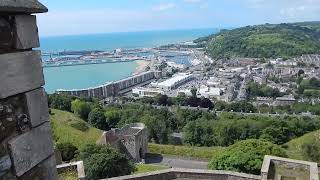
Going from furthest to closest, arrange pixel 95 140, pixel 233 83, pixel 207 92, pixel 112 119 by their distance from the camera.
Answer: pixel 233 83 → pixel 207 92 → pixel 112 119 → pixel 95 140

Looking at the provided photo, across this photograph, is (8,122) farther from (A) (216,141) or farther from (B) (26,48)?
(A) (216,141)

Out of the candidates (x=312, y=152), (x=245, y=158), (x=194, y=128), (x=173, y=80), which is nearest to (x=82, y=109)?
(x=194, y=128)

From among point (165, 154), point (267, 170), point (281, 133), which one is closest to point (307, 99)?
point (281, 133)

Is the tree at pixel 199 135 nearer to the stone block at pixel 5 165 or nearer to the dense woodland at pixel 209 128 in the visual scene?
the dense woodland at pixel 209 128

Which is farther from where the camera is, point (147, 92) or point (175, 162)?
point (147, 92)

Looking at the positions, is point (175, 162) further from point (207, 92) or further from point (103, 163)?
point (207, 92)

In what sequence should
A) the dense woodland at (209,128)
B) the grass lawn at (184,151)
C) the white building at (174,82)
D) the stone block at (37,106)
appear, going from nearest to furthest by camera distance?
the stone block at (37,106), the grass lawn at (184,151), the dense woodland at (209,128), the white building at (174,82)

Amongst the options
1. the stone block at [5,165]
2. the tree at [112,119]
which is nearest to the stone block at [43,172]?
the stone block at [5,165]

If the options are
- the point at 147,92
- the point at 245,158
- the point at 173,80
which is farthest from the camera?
the point at 173,80

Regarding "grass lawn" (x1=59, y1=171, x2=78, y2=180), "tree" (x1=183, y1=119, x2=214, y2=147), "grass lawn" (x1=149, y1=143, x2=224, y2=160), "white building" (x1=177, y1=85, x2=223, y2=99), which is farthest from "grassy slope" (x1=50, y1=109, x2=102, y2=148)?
"white building" (x1=177, y1=85, x2=223, y2=99)
